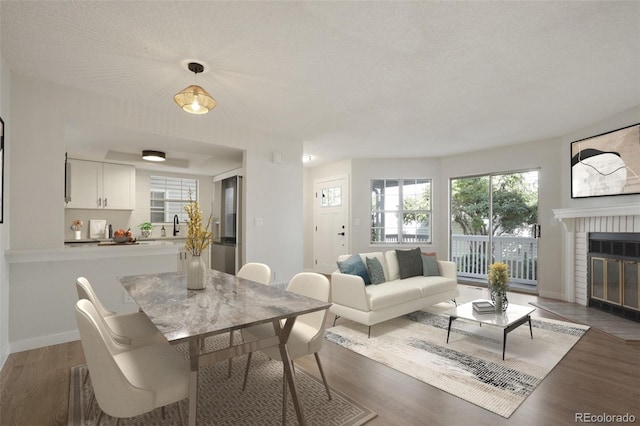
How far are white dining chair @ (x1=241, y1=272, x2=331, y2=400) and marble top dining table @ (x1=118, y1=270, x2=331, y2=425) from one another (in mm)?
202

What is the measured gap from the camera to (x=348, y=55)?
2.54 meters

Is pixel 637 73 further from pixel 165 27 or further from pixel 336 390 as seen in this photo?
pixel 165 27

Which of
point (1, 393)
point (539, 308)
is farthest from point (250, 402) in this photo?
point (539, 308)

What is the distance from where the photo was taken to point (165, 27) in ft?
7.04

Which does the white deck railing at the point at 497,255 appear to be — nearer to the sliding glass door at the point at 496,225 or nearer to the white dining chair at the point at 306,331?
the sliding glass door at the point at 496,225

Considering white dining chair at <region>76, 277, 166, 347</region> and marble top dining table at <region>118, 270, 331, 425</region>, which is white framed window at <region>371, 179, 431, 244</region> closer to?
marble top dining table at <region>118, 270, 331, 425</region>

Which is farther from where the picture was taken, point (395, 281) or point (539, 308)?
point (539, 308)

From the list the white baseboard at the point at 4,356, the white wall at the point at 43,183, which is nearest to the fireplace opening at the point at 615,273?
the white wall at the point at 43,183

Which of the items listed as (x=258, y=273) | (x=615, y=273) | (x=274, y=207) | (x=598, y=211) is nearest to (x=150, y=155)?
(x=274, y=207)

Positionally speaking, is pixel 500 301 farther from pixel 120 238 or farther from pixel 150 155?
pixel 150 155

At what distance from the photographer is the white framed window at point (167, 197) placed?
20.4 feet

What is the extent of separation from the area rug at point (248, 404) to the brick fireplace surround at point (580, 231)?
4196 mm

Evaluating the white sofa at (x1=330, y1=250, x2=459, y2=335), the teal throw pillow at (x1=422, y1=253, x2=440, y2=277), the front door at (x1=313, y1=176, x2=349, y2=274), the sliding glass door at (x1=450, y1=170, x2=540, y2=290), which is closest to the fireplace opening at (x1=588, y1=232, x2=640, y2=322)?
the sliding glass door at (x1=450, y1=170, x2=540, y2=290)

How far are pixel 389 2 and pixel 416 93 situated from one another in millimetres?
1513
